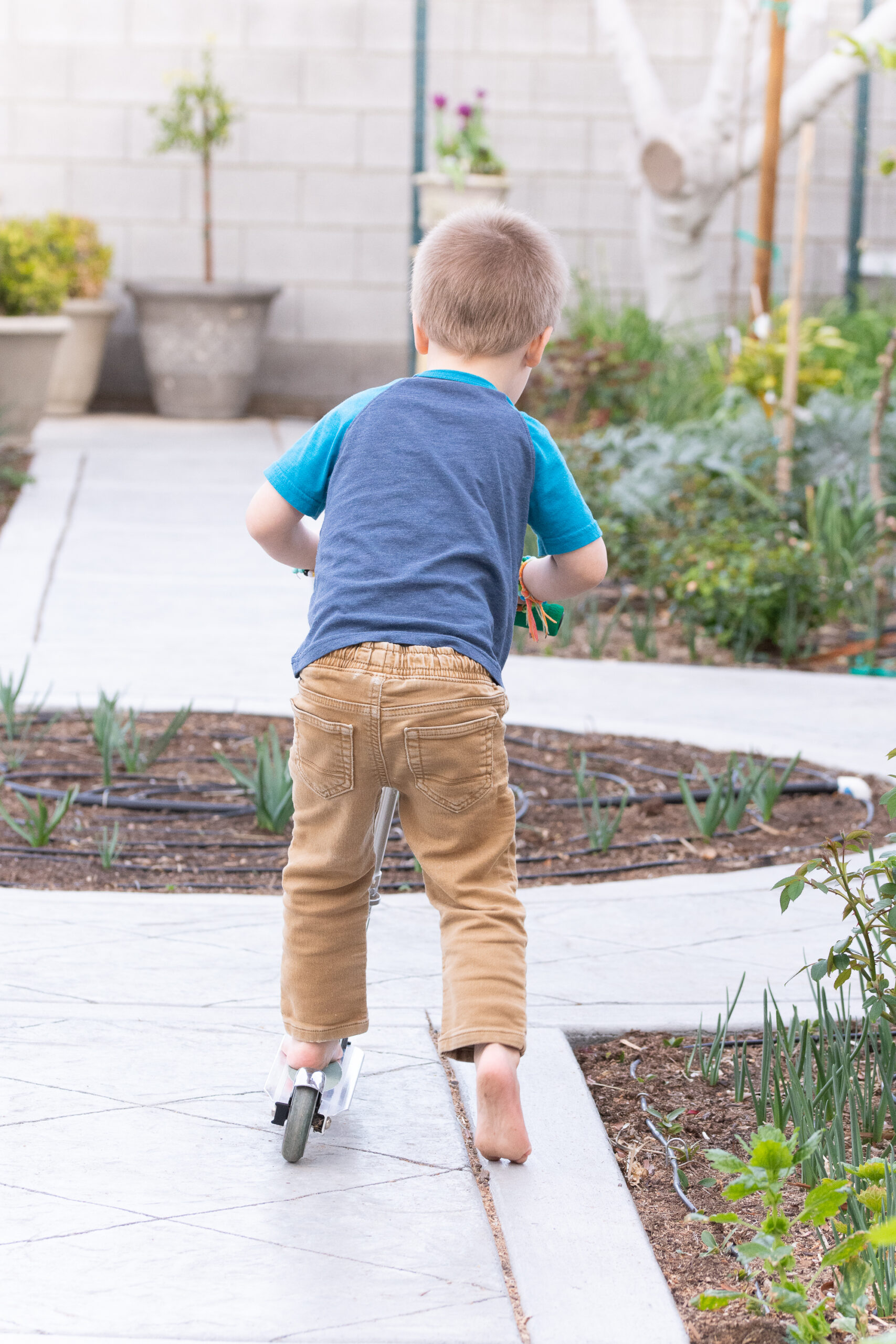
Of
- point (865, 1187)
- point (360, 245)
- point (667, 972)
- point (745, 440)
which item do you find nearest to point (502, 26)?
point (360, 245)

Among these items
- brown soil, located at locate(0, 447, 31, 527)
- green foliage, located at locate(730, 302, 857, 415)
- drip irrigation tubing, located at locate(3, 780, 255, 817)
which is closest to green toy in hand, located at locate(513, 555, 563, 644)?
drip irrigation tubing, located at locate(3, 780, 255, 817)

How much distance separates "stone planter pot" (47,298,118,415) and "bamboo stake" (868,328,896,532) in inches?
232

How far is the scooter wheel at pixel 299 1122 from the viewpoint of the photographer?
2045 millimetres

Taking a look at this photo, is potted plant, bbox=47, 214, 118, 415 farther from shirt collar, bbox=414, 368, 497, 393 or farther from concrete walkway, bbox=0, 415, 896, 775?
shirt collar, bbox=414, 368, 497, 393

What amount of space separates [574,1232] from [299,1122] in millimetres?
385

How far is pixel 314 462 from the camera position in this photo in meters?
2.14

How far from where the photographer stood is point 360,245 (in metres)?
11.1

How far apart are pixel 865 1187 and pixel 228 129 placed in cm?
1003

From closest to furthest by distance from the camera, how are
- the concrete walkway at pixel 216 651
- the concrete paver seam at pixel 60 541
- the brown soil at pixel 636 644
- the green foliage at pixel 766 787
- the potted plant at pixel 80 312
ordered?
the green foliage at pixel 766 787 → the concrete walkway at pixel 216 651 → the concrete paver seam at pixel 60 541 → the brown soil at pixel 636 644 → the potted plant at pixel 80 312

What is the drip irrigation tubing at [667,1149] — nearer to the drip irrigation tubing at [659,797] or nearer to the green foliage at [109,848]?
the green foliage at [109,848]

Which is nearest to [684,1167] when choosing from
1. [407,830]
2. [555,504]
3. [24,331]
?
[407,830]

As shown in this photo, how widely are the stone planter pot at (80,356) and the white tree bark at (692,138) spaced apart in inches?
144

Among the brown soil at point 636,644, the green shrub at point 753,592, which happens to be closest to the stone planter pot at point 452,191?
the brown soil at point 636,644

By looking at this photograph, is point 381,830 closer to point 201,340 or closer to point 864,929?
point 864,929
